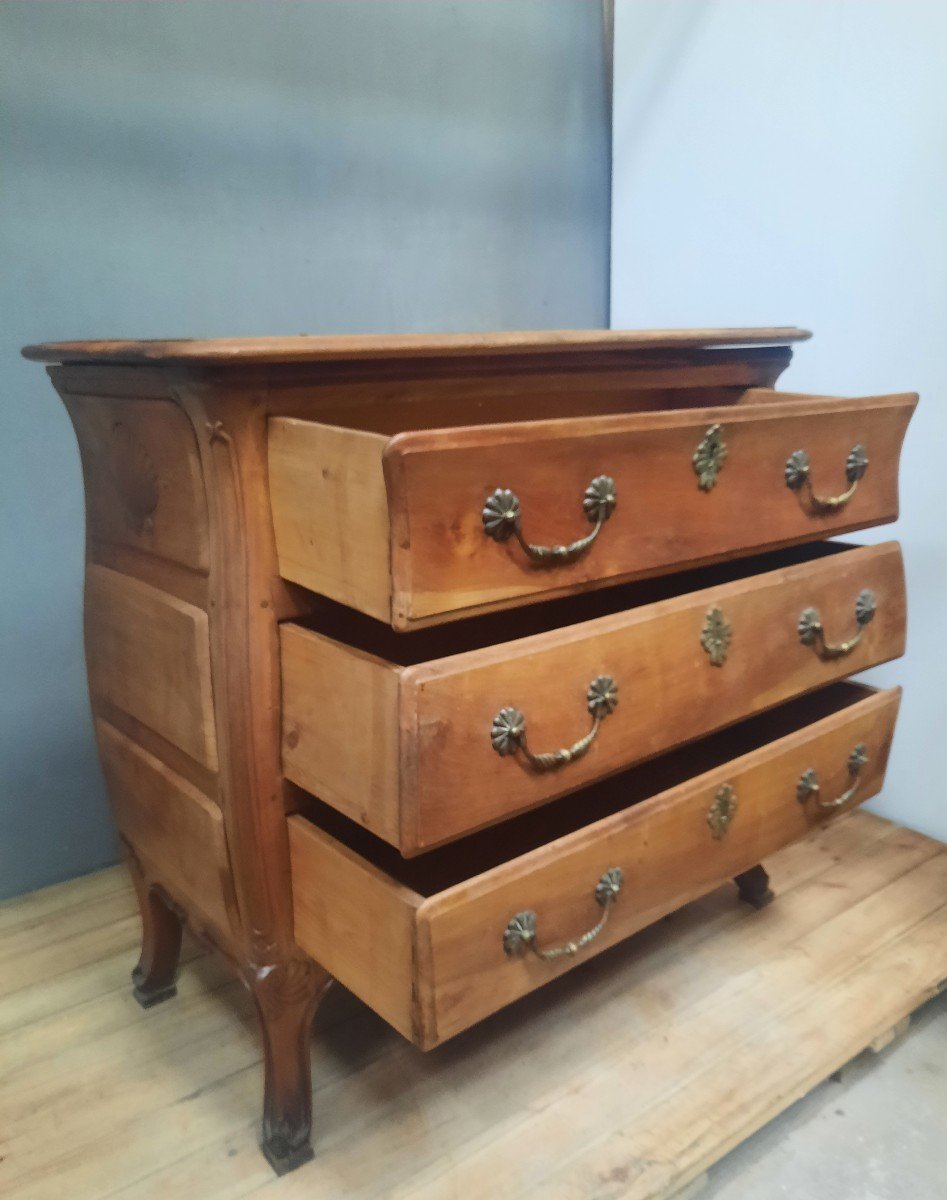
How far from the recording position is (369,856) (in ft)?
3.05

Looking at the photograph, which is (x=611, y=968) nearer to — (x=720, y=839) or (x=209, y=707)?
(x=720, y=839)

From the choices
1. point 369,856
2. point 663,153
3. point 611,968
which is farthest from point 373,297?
point 611,968

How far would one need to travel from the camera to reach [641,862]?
34.8 inches

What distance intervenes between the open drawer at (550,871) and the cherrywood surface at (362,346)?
0.40m

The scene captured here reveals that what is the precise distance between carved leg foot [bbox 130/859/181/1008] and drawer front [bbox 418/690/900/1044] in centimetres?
46

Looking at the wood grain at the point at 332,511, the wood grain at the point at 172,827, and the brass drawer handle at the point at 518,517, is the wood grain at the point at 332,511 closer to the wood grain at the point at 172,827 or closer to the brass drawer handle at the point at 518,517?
the brass drawer handle at the point at 518,517

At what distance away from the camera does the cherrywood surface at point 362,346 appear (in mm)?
669

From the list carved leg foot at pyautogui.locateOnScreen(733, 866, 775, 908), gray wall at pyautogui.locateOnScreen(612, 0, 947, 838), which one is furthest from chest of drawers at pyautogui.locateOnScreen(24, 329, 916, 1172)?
gray wall at pyautogui.locateOnScreen(612, 0, 947, 838)

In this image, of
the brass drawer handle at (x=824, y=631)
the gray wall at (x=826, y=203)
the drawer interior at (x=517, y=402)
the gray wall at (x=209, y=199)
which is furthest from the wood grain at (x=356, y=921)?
the gray wall at (x=826, y=203)

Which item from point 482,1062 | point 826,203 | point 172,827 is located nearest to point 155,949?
point 172,827

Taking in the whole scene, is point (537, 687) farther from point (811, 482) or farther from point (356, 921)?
point (811, 482)

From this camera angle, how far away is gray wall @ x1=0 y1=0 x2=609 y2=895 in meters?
1.16

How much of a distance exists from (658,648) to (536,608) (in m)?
0.23

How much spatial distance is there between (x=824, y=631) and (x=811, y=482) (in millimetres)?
161
